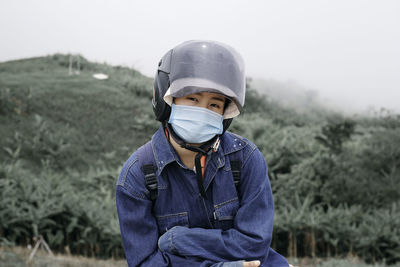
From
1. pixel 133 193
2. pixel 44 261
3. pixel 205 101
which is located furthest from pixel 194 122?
pixel 44 261

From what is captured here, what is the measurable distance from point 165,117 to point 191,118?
22cm

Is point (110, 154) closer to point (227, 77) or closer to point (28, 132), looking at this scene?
point (28, 132)

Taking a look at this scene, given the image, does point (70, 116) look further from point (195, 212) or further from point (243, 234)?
point (243, 234)

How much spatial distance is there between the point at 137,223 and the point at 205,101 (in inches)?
29.8

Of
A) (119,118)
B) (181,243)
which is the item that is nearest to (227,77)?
(181,243)

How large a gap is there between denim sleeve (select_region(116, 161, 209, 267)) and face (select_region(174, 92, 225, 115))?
0.46 m

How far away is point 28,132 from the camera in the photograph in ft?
47.5

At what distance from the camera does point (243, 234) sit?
2.15 m

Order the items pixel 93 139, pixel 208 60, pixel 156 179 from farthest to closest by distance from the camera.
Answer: pixel 93 139
pixel 156 179
pixel 208 60

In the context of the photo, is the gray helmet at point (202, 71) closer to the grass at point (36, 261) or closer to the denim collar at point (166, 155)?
the denim collar at point (166, 155)

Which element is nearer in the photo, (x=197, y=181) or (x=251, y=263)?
(x=251, y=263)

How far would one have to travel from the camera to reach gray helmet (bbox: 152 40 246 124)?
6.61 ft

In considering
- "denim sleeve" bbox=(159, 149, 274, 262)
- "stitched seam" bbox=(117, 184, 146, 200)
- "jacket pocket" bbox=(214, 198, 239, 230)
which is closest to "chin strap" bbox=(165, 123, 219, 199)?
"jacket pocket" bbox=(214, 198, 239, 230)

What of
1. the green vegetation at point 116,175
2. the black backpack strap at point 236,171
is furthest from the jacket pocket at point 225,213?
the green vegetation at point 116,175
